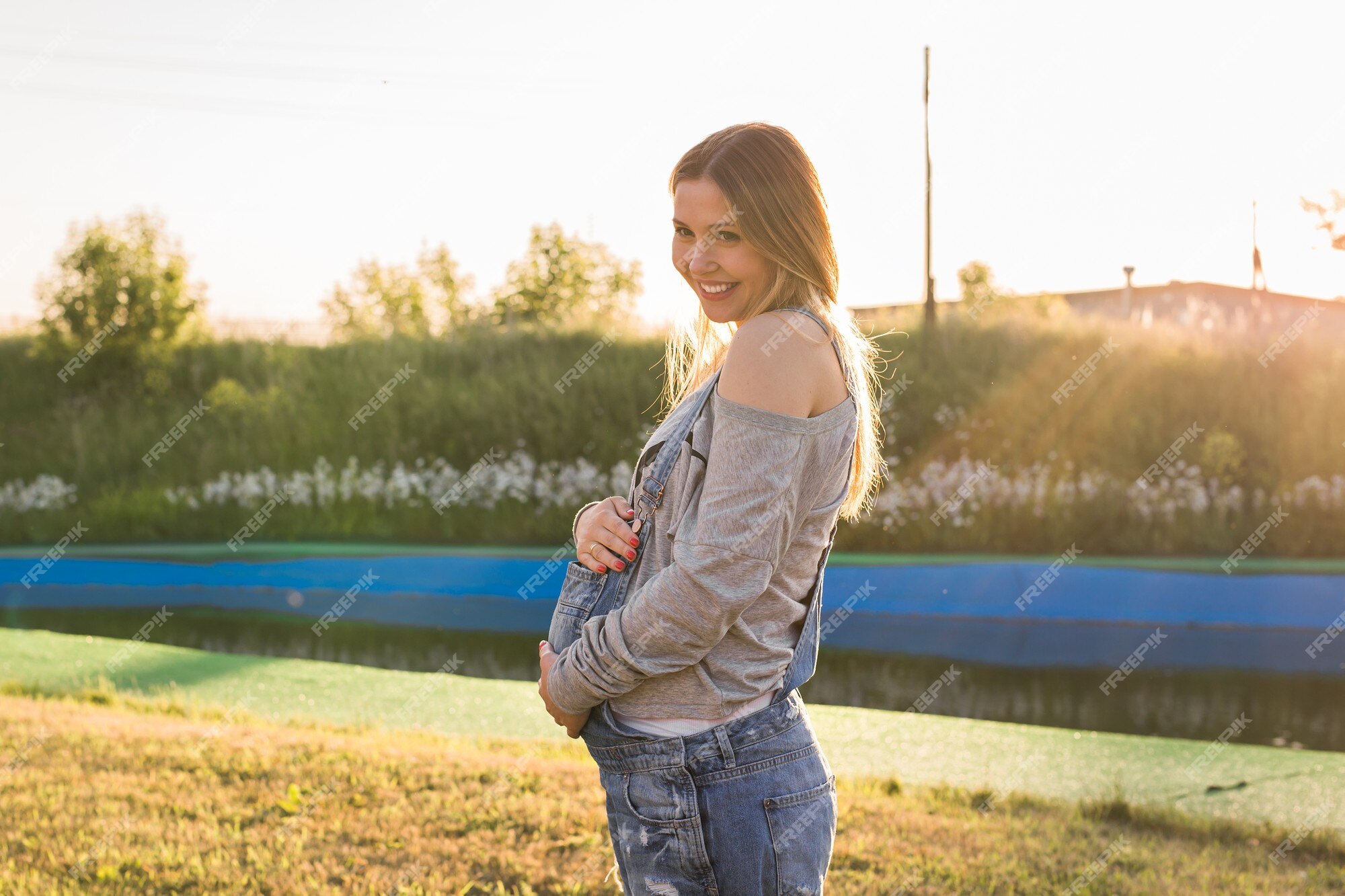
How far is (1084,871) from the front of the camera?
9.34 ft

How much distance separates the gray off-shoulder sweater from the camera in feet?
3.89

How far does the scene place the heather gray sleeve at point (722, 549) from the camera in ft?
3.87

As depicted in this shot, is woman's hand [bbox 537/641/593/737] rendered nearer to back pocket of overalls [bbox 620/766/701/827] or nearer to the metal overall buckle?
back pocket of overalls [bbox 620/766/701/827]

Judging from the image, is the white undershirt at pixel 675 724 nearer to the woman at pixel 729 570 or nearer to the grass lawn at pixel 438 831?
the woman at pixel 729 570

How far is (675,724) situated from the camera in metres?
1.29

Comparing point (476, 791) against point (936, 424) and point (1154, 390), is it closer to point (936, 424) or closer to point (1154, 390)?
point (936, 424)

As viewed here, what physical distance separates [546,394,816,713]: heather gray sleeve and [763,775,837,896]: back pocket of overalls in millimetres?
228

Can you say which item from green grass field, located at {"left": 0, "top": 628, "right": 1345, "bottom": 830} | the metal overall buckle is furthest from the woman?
green grass field, located at {"left": 0, "top": 628, "right": 1345, "bottom": 830}

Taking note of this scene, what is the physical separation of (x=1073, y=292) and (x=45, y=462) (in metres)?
28.5

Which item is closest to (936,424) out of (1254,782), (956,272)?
(1254,782)

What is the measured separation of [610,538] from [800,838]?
437mm

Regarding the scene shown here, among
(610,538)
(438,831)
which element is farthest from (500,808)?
(610,538)

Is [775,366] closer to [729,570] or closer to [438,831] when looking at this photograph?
[729,570]

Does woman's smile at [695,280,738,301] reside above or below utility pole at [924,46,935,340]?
below
